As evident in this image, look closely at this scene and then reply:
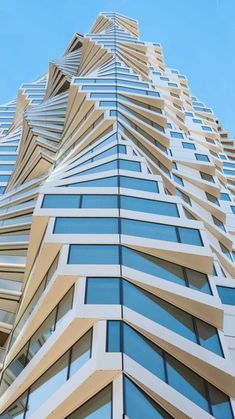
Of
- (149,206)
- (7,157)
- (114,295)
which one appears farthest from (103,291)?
(7,157)

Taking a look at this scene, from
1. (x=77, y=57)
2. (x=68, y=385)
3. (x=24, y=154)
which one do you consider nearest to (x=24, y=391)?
(x=68, y=385)

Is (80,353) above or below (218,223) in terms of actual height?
below

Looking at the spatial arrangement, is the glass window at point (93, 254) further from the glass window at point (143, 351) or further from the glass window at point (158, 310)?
the glass window at point (143, 351)

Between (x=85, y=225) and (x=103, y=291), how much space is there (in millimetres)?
3932

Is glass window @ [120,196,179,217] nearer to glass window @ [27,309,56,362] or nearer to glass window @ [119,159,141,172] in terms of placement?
glass window @ [119,159,141,172]

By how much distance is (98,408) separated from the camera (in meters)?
13.1

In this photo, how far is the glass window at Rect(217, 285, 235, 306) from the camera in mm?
22812

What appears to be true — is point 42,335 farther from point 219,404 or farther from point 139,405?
point 219,404

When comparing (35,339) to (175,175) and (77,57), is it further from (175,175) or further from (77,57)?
(77,57)

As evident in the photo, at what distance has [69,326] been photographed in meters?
15.1

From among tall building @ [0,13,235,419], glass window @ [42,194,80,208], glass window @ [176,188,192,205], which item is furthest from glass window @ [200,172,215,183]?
glass window @ [42,194,80,208]

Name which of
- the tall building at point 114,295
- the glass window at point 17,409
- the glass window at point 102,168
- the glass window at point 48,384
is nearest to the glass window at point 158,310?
the tall building at point 114,295

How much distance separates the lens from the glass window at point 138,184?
22016 millimetres

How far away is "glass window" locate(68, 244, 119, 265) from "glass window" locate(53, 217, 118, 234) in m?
0.93
